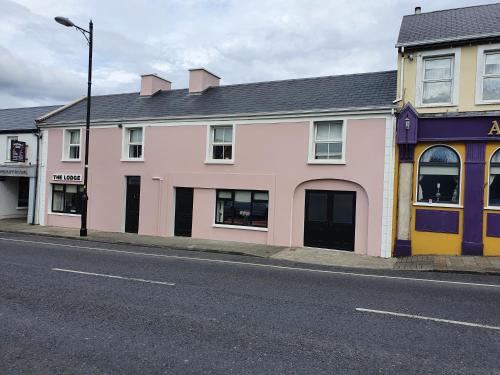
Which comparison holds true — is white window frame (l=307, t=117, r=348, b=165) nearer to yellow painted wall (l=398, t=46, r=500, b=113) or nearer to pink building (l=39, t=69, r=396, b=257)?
pink building (l=39, t=69, r=396, b=257)

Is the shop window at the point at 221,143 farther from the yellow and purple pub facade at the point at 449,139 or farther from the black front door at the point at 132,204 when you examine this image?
the yellow and purple pub facade at the point at 449,139

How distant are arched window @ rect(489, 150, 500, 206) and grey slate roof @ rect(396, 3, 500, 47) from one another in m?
4.03

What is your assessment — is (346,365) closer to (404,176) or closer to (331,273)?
(331,273)

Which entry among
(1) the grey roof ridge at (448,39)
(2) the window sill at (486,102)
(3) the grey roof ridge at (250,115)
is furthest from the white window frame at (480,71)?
(3) the grey roof ridge at (250,115)

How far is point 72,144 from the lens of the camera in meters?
21.9

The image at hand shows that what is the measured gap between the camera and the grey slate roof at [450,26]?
1383 cm

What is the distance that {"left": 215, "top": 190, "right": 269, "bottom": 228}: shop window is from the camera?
57.0 ft

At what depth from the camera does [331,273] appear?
37.2ft

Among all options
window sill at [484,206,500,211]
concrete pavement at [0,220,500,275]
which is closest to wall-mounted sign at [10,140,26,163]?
concrete pavement at [0,220,500,275]

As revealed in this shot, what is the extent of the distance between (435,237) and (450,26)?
7.71 meters

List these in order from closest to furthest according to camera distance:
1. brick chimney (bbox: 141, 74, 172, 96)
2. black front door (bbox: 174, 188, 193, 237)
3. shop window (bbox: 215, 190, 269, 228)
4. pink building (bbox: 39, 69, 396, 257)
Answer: pink building (bbox: 39, 69, 396, 257), shop window (bbox: 215, 190, 269, 228), black front door (bbox: 174, 188, 193, 237), brick chimney (bbox: 141, 74, 172, 96)

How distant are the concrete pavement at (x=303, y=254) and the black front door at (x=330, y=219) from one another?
52 cm

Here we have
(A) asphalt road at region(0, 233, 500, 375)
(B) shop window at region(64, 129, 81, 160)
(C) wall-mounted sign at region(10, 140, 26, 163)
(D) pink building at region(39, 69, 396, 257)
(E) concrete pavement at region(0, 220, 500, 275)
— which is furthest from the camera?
(C) wall-mounted sign at region(10, 140, 26, 163)

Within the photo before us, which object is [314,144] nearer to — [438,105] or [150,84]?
[438,105]
